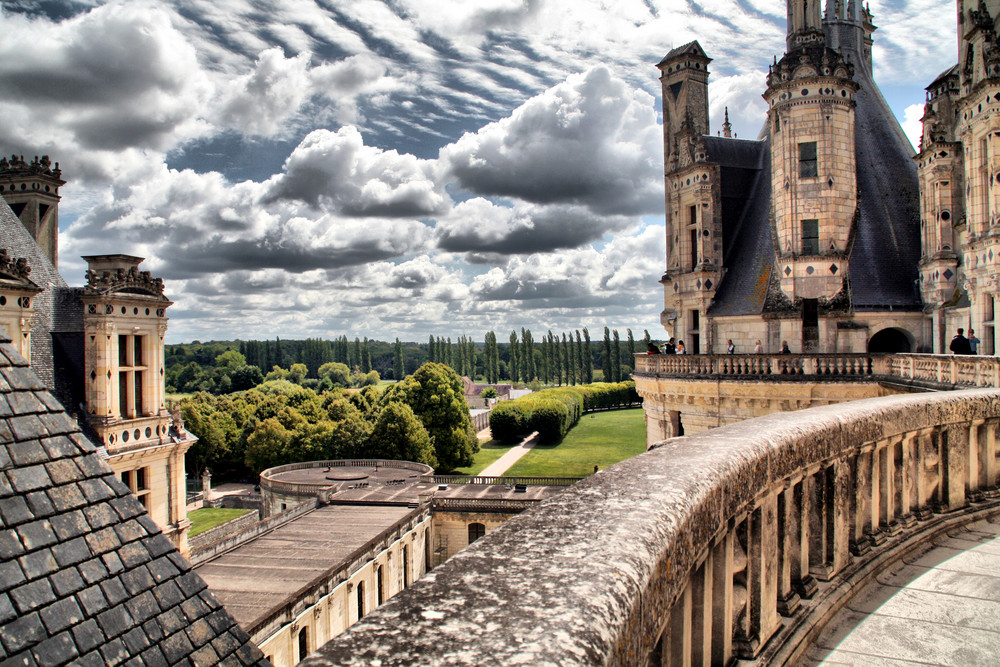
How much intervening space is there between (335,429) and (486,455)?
1839 centimetres

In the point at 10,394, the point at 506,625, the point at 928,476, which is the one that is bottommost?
the point at 928,476

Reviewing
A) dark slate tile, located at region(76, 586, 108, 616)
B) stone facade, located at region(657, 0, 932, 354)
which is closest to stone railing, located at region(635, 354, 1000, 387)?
stone facade, located at region(657, 0, 932, 354)

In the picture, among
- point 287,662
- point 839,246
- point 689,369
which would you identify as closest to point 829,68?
point 839,246

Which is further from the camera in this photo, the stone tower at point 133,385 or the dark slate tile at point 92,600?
the stone tower at point 133,385

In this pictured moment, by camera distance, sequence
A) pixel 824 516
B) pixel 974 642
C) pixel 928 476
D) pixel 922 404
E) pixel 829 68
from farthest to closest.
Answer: pixel 829 68 < pixel 928 476 < pixel 922 404 < pixel 824 516 < pixel 974 642

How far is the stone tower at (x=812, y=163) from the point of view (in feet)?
71.7

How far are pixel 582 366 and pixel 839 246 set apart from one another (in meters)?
116

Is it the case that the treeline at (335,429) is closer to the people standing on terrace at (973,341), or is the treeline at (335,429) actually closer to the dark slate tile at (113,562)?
the people standing on terrace at (973,341)

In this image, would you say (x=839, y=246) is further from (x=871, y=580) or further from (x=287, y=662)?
(x=287, y=662)

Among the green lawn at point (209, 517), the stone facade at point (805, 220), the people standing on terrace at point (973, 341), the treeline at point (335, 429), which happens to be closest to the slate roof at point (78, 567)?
the people standing on terrace at point (973, 341)

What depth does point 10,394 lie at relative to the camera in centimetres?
388

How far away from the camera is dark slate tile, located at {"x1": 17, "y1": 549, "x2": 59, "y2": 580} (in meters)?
3.34

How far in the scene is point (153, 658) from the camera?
3.65 metres

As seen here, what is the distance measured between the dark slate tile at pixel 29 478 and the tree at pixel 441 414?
56.2 meters
